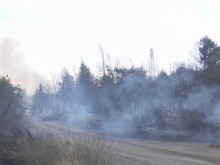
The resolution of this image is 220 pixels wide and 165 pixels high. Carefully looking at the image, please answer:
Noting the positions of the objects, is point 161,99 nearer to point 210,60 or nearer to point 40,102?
point 210,60

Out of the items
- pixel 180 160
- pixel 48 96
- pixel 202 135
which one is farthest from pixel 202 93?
pixel 48 96

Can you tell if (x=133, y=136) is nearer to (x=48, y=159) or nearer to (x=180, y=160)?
(x=180, y=160)

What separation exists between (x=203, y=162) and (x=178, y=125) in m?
17.8

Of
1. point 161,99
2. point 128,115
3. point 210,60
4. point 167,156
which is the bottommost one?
point 167,156

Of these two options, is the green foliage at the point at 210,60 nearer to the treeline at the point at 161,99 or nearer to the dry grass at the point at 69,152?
the treeline at the point at 161,99

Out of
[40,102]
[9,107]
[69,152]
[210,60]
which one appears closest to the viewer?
[69,152]

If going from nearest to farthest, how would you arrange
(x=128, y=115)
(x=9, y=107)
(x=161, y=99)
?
1. (x=9, y=107)
2. (x=161, y=99)
3. (x=128, y=115)

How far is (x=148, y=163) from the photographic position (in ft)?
56.2

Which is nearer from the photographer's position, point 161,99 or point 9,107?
point 9,107

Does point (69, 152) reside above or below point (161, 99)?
below

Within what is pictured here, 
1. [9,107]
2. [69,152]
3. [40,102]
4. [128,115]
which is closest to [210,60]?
[128,115]

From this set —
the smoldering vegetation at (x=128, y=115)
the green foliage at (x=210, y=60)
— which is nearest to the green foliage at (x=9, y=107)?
the smoldering vegetation at (x=128, y=115)

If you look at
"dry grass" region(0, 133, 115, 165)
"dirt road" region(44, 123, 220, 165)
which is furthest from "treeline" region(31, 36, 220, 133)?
"dry grass" region(0, 133, 115, 165)

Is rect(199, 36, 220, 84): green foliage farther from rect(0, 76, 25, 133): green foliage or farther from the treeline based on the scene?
rect(0, 76, 25, 133): green foliage
